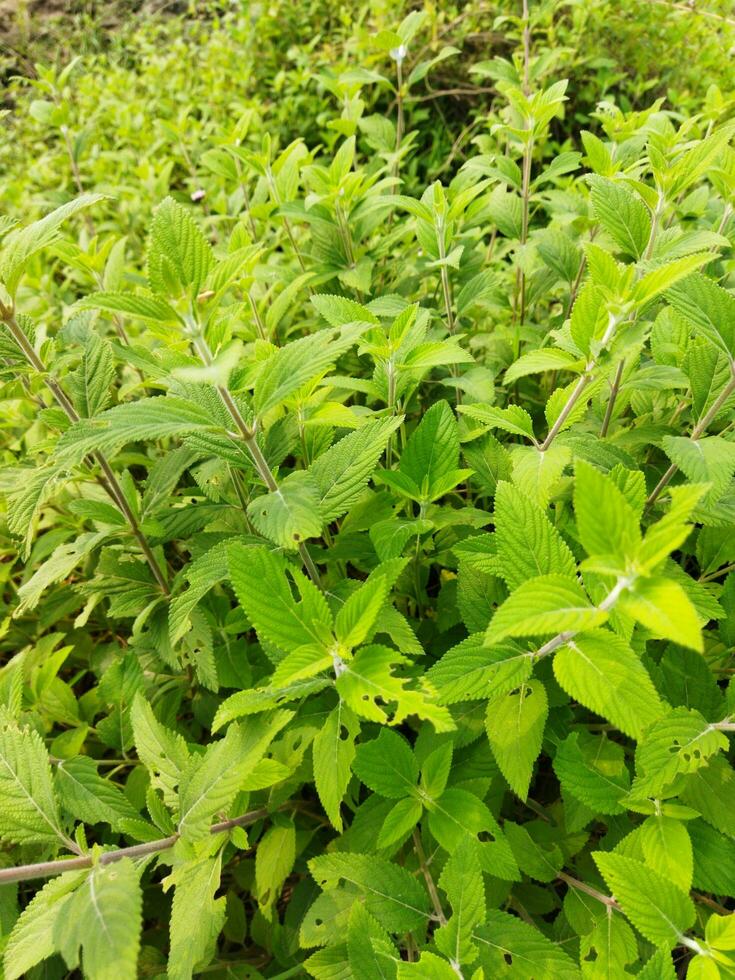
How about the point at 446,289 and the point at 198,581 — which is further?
the point at 446,289

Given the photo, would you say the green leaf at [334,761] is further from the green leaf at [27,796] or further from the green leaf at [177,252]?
the green leaf at [177,252]

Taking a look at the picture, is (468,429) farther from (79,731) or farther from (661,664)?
(79,731)

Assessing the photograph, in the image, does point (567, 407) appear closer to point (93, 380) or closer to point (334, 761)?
point (334, 761)

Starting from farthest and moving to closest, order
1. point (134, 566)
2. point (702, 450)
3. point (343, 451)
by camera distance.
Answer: point (134, 566), point (343, 451), point (702, 450)

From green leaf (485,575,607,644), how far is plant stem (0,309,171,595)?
1.08 m

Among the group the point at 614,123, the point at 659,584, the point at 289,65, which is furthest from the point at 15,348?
the point at 289,65

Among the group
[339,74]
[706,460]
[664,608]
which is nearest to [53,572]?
[664,608]

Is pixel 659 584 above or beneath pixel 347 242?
beneath

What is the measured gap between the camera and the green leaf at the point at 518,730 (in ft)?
4.09

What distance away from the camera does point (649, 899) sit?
1.12 m

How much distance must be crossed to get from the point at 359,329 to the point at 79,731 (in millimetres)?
1384

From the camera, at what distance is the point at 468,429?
1.78 meters

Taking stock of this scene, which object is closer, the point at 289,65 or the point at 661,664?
the point at 661,664

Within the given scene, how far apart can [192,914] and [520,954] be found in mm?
648
